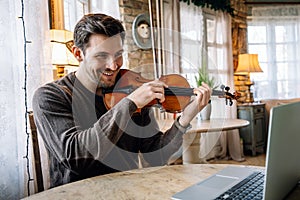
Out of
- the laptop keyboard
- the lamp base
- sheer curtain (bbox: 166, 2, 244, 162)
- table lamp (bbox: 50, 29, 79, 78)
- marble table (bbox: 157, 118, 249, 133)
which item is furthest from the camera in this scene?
the lamp base

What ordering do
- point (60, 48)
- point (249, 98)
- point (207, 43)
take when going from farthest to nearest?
point (249, 98)
point (207, 43)
point (60, 48)

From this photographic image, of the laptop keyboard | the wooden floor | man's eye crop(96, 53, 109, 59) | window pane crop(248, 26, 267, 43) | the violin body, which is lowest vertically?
the wooden floor

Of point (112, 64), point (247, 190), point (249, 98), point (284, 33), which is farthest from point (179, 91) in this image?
point (284, 33)

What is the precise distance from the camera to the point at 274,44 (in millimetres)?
4984

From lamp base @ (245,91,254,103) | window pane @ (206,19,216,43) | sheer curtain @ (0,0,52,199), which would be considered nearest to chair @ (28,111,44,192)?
sheer curtain @ (0,0,52,199)

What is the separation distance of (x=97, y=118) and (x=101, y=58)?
0.82ft

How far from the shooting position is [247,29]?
16.2ft

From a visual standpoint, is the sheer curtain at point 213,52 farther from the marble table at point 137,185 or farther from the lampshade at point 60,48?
the marble table at point 137,185

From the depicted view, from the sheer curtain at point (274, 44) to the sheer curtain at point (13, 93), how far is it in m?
4.01

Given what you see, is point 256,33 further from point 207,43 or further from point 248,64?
point 207,43

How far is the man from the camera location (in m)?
1.14

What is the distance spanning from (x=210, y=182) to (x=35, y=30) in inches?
47.3

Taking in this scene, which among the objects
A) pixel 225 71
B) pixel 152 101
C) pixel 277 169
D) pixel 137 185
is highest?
pixel 225 71

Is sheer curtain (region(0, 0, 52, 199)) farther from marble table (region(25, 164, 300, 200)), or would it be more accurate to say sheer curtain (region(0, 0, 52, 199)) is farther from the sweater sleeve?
marble table (region(25, 164, 300, 200))
